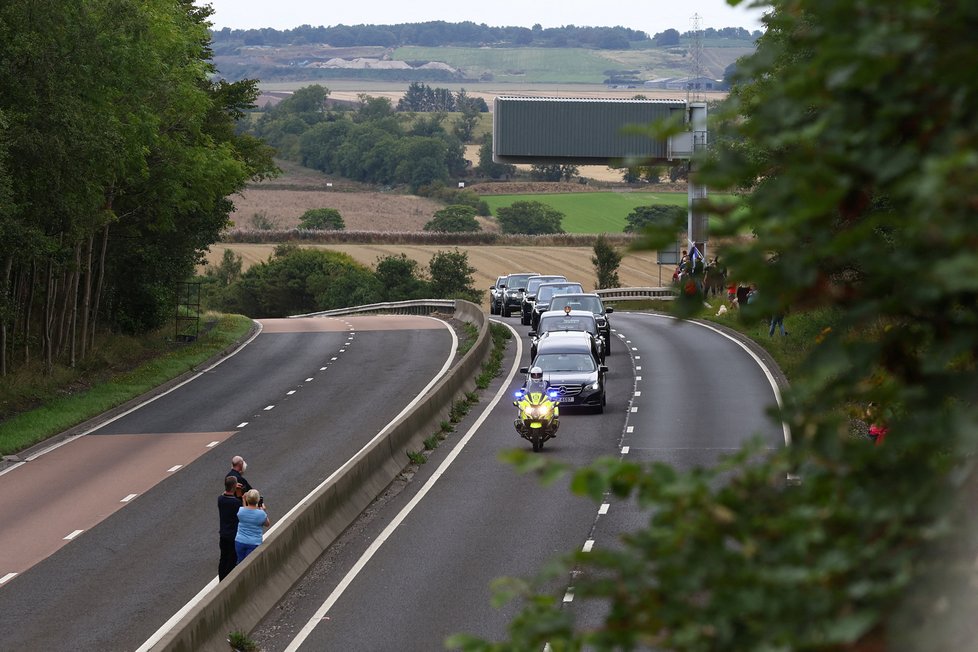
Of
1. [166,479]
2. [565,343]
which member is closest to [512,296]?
[565,343]

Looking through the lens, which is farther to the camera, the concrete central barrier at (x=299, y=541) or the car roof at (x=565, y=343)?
the car roof at (x=565, y=343)

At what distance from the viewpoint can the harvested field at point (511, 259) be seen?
109 m

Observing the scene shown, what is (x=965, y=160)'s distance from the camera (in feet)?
13.0

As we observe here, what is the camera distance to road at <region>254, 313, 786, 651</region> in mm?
16781

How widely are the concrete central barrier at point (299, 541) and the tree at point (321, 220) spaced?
11775cm

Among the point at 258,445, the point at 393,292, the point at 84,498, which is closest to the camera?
the point at 84,498

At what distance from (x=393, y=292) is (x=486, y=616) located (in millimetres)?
76688

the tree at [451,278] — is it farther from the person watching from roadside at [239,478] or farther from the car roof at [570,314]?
the person watching from roadside at [239,478]

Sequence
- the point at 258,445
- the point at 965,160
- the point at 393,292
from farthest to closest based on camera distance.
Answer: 1. the point at 393,292
2. the point at 258,445
3. the point at 965,160

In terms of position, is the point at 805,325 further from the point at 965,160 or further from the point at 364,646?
the point at 965,160

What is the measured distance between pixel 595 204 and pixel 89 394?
444ft

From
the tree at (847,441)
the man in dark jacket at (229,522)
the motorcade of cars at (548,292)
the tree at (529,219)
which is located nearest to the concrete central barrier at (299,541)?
the man in dark jacket at (229,522)

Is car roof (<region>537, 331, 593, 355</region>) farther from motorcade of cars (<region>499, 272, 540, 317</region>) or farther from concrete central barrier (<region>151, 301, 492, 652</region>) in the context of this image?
motorcade of cars (<region>499, 272, 540, 317</region>)

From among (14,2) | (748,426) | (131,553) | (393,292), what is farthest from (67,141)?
(393,292)
